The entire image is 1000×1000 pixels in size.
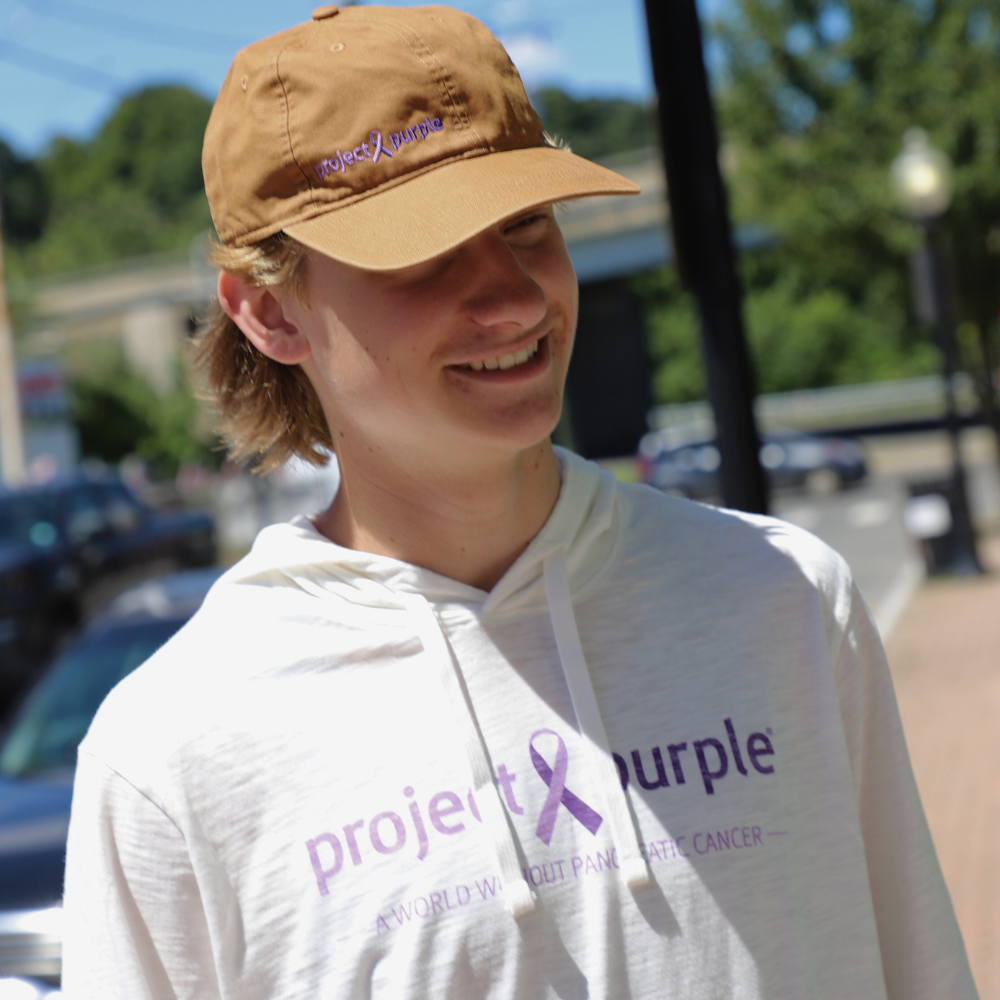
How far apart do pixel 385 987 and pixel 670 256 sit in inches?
80.4

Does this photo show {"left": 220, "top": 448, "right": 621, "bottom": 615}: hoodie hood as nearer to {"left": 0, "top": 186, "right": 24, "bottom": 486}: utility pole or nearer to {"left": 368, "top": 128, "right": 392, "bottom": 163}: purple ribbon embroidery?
{"left": 368, "top": 128, "right": 392, "bottom": 163}: purple ribbon embroidery

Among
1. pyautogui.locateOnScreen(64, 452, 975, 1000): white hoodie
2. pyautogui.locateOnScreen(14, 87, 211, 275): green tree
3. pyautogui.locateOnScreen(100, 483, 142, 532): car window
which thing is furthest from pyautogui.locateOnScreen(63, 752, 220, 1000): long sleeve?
pyautogui.locateOnScreen(14, 87, 211, 275): green tree

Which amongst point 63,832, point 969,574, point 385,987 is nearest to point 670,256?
point 385,987

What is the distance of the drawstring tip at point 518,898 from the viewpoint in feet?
4.27

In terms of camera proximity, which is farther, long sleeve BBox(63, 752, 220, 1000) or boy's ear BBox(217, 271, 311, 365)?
boy's ear BBox(217, 271, 311, 365)

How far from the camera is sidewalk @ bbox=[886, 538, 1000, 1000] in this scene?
498 centimetres

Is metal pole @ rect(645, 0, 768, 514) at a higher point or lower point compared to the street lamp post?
higher

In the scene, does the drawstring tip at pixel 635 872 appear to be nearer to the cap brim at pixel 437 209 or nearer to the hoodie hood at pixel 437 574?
the hoodie hood at pixel 437 574

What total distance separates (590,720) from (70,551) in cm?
1190

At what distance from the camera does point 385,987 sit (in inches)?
51.3

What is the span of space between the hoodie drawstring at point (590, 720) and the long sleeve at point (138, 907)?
0.46 metres

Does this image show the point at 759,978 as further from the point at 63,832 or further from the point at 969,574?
the point at 969,574

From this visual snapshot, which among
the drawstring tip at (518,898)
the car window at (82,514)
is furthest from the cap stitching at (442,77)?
the car window at (82,514)

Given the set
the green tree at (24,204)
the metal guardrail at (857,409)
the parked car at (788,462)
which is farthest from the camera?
the green tree at (24,204)
